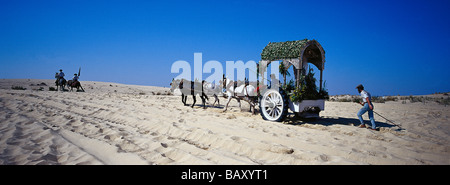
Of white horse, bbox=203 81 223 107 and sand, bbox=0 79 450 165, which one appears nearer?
sand, bbox=0 79 450 165

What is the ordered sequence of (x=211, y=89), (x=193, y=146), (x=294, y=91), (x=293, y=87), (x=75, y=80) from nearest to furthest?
1. (x=193, y=146)
2. (x=294, y=91)
3. (x=293, y=87)
4. (x=211, y=89)
5. (x=75, y=80)

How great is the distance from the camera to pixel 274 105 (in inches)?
292

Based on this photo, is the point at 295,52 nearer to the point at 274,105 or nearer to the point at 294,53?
the point at 294,53

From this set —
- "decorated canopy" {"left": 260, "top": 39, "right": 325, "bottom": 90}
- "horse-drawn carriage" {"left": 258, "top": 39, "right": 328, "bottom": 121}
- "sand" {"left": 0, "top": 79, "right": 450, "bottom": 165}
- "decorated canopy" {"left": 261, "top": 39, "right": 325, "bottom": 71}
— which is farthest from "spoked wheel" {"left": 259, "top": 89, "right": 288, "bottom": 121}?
"sand" {"left": 0, "top": 79, "right": 450, "bottom": 165}

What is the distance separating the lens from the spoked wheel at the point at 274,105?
7047 mm

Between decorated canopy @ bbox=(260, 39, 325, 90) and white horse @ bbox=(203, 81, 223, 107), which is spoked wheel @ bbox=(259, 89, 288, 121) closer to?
decorated canopy @ bbox=(260, 39, 325, 90)

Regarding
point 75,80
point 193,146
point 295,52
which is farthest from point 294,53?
point 75,80

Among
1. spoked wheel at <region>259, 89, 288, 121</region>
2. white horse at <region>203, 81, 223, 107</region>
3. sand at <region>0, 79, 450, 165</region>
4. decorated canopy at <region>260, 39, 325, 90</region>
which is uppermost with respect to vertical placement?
decorated canopy at <region>260, 39, 325, 90</region>

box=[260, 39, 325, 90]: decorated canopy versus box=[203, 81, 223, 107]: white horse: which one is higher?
box=[260, 39, 325, 90]: decorated canopy

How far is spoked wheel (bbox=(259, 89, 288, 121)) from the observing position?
705 centimetres

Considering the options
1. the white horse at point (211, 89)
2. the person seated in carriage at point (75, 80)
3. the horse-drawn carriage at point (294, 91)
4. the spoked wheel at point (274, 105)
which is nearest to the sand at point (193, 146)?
the spoked wheel at point (274, 105)

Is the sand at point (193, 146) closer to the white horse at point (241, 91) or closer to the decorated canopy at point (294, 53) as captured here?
the decorated canopy at point (294, 53)
